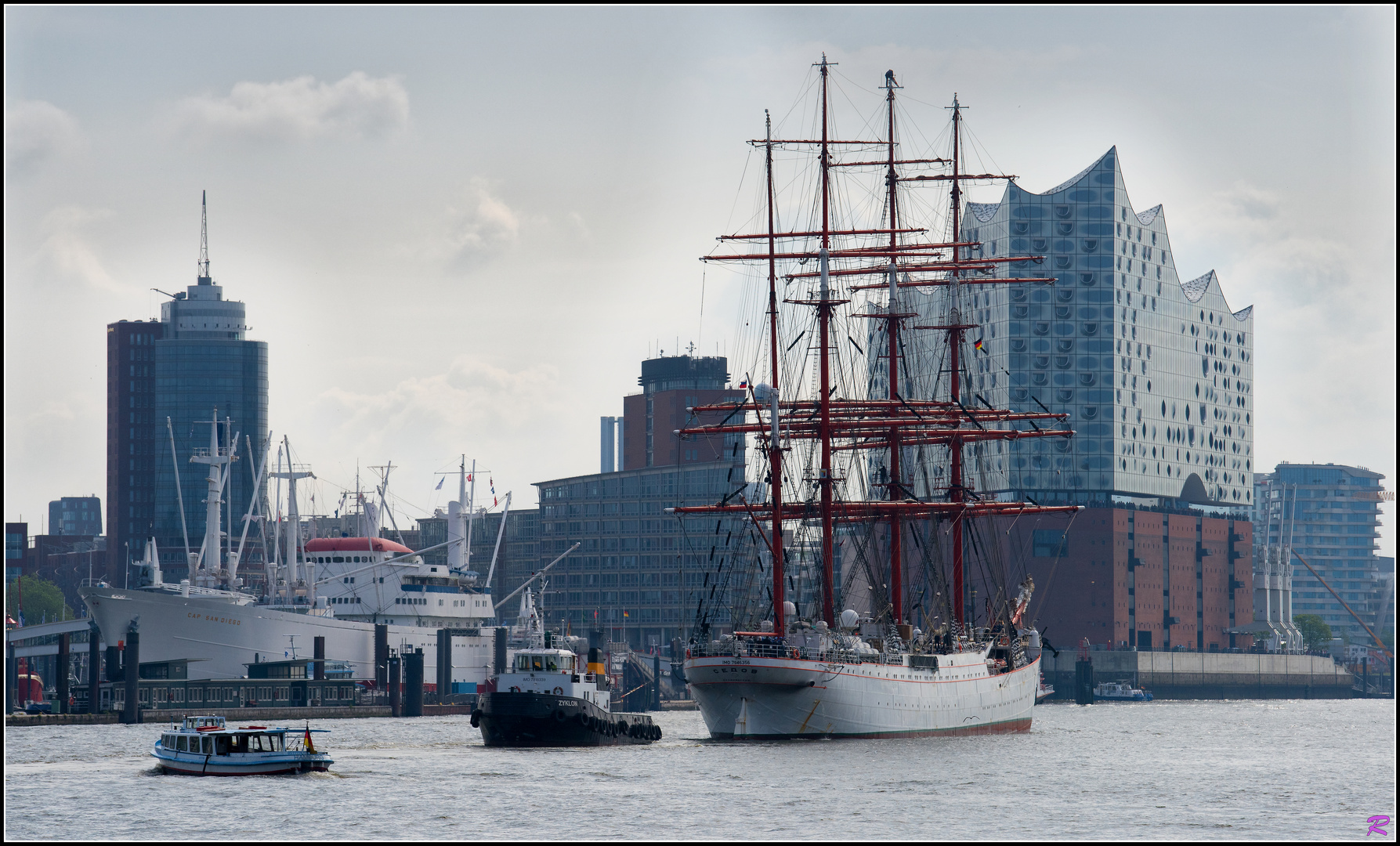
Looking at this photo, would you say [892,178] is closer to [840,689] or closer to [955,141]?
[955,141]

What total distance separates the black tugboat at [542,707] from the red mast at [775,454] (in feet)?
40.6

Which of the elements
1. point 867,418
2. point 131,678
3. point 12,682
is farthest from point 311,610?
point 867,418

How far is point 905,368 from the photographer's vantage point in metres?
119

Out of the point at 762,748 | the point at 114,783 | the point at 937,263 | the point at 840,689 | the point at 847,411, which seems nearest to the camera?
the point at 114,783

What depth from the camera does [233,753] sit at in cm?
7512

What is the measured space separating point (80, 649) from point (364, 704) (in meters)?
53.8

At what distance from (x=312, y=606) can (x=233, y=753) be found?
9415cm

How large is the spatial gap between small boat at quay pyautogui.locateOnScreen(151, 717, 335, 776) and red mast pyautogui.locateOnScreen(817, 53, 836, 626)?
34084 mm

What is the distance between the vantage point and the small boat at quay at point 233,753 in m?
74.6

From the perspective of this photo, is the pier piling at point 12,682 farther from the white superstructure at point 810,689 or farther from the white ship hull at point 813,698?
the white ship hull at point 813,698

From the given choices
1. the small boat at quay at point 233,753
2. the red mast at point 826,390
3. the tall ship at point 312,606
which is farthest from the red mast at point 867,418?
the tall ship at point 312,606

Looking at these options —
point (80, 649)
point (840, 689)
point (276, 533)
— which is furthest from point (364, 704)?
point (840, 689)

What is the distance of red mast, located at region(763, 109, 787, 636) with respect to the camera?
318 feet

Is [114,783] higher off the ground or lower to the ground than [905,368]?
lower
